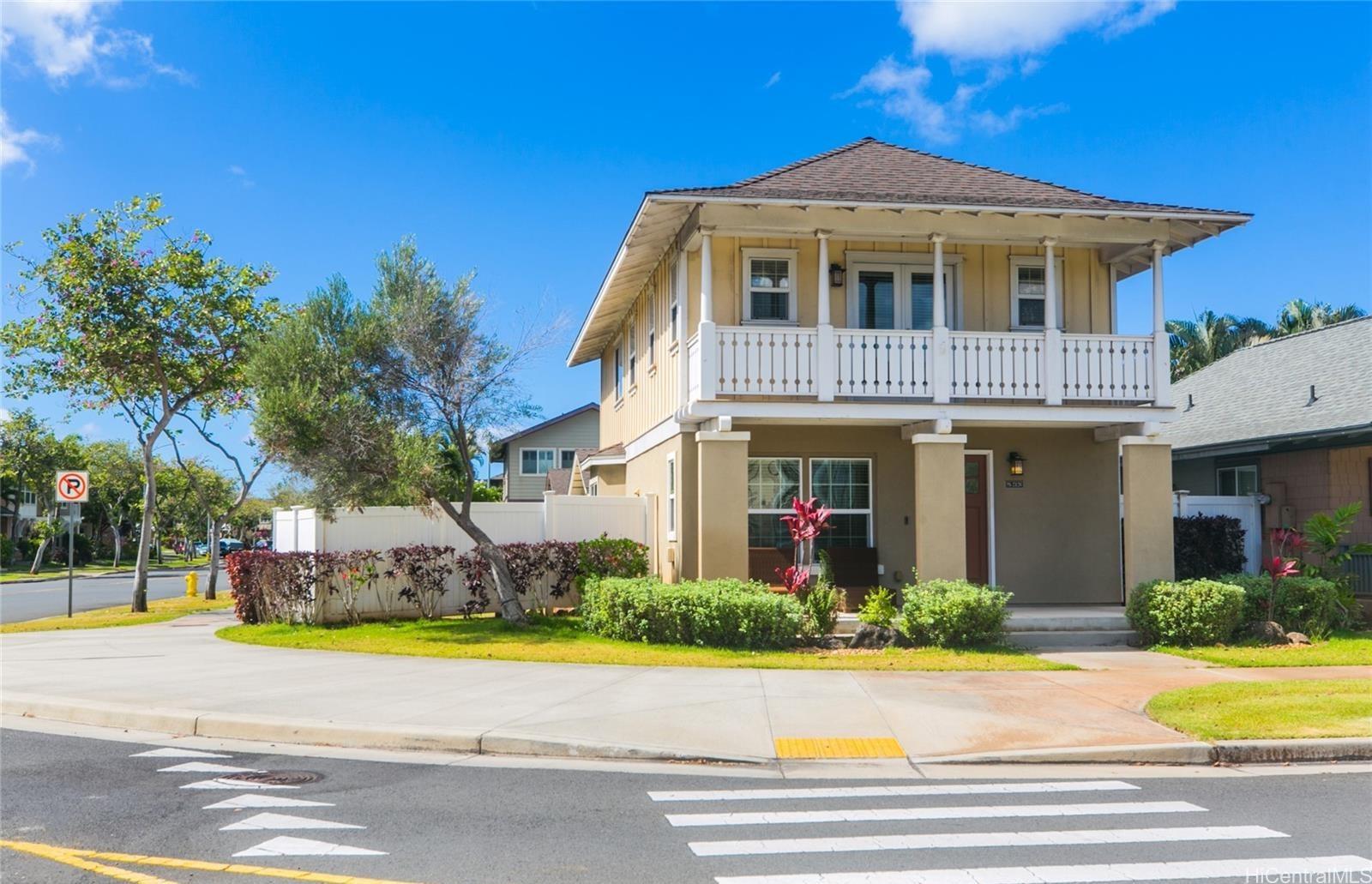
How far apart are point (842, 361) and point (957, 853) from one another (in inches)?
428

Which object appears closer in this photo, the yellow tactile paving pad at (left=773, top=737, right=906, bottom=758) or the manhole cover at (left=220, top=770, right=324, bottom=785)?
the manhole cover at (left=220, top=770, right=324, bottom=785)

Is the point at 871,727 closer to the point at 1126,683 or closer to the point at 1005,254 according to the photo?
the point at 1126,683

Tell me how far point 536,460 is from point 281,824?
139 feet

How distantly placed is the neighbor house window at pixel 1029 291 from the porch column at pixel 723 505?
5406 millimetres

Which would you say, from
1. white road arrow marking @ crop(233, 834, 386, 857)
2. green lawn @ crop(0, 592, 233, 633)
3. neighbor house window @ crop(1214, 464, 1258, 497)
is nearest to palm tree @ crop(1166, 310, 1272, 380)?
neighbor house window @ crop(1214, 464, 1258, 497)

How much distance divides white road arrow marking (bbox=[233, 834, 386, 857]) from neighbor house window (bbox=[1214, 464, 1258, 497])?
19608 mm

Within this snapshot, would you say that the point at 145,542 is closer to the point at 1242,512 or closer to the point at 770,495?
the point at 770,495

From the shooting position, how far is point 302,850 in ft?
19.7

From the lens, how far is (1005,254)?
58.8ft

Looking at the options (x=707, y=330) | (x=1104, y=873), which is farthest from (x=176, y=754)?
(x=707, y=330)

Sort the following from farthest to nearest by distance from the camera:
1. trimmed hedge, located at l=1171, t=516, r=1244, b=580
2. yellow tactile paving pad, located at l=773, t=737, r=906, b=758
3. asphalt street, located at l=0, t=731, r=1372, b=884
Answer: trimmed hedge, located at l=1171, t=516, r=1244, b=580, yellow tactile paving pad, located at l=773, t=737, r=906, b=758, asphalt street, located at l=0, t=731, r=1372, b=884

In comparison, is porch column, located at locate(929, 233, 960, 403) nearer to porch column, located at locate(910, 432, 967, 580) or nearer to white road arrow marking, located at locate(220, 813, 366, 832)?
porch column, located at locate(910, 432, 967, 580)

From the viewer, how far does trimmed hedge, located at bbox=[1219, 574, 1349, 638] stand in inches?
610

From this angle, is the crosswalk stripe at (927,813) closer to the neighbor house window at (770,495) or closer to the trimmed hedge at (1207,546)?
the neighbor house window at (770,495)
